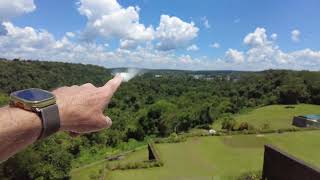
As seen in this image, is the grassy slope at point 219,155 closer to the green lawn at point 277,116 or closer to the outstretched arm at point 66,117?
the green lawn at point 277,116

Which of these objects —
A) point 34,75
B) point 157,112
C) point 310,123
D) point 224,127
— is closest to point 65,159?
point 224,127

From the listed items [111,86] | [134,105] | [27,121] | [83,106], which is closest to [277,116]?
[134,105]

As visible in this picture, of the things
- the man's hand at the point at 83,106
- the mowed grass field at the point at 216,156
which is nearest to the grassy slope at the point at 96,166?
the mowed grass field at the point at 216,156

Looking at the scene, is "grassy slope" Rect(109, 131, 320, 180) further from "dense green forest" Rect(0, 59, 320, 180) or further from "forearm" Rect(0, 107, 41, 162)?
"forearm" Rect(0, 107, 41, 162)

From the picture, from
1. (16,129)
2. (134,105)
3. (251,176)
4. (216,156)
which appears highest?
(16,129)

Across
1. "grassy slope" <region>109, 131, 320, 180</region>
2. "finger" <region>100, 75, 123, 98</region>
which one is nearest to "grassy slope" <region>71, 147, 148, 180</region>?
"grassy slope" <region>109, 131, 320, 180</region>

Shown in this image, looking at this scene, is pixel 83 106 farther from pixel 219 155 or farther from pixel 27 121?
pixel 219 155
